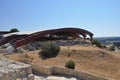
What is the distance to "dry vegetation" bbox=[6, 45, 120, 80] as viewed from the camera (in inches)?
724

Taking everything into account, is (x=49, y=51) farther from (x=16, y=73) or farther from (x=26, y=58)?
(x=16, y=73)

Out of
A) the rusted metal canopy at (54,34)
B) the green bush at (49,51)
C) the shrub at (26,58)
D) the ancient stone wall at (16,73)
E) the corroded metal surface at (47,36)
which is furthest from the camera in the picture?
the corroded metal surface at (47,36)

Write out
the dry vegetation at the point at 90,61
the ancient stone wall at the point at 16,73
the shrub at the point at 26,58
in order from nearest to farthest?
the ancient stone wall at the point at 16,73
the dry vegetation at the point at 90,61
the shrub at the point at 26,58

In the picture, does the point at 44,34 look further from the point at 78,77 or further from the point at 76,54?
the point at 78,77

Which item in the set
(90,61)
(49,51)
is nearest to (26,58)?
(49,51)

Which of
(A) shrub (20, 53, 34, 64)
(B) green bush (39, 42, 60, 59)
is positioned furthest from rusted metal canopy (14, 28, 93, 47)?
(A) shrub (20, 53, 34, 64)

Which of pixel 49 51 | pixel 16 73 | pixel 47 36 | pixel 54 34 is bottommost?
pixel 49 51

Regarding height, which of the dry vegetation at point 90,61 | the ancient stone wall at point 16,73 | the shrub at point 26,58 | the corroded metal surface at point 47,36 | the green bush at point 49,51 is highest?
the corroded metal surface at point 47,36

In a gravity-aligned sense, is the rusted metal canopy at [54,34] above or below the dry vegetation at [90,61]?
above

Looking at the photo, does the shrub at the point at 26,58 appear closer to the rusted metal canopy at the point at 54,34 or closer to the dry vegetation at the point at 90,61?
the dry vegetation at the point at 90,61

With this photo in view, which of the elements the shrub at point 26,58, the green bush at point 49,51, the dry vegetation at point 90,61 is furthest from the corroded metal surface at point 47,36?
the dry vegetation at point 90,61

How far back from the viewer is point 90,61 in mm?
20984

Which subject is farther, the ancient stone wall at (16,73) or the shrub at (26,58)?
the shrub at (26,58)

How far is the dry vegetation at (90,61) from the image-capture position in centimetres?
1839
